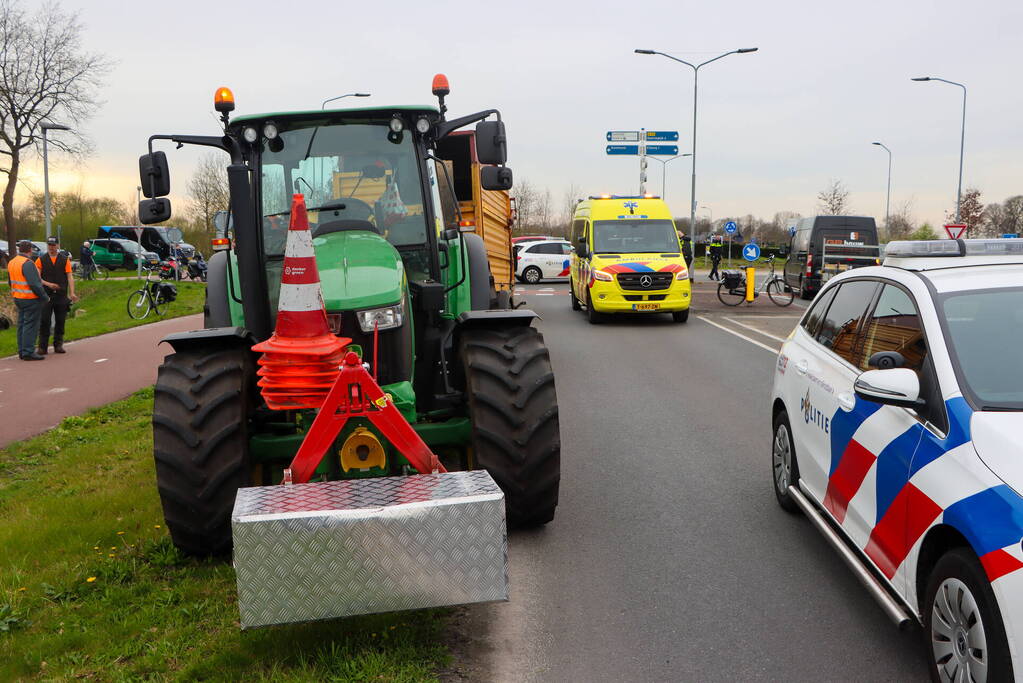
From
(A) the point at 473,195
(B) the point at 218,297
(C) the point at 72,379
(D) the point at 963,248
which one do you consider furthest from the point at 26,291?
(D) the point at 963,248

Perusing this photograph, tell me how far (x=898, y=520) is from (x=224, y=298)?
14.5 feet

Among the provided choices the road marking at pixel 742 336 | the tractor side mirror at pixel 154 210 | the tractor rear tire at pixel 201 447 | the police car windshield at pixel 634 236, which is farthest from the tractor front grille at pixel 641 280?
the tractor rear tire at pixel 201 447

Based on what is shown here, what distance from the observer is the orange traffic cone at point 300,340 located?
13.5ft

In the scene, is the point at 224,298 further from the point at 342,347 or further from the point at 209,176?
the point at 209,176

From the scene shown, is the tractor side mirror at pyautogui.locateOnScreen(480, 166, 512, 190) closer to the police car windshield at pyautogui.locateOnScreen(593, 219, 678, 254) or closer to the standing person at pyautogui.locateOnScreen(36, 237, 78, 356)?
the standing person at pyautogui.locateOnScreen(36, 237, 78, 356)

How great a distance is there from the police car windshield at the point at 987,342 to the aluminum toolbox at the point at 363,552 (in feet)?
6.24

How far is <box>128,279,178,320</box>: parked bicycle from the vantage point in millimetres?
21047

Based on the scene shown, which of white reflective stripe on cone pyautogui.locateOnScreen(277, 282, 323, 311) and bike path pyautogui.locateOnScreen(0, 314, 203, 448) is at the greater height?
white reflective stripe on cone pyautogui.locateOnScreen(277, 282, 323, 311)

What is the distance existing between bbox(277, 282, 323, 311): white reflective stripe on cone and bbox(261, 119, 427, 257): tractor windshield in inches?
52.5

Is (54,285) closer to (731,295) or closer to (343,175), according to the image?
(343,175)

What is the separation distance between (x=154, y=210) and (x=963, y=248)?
15.1ft

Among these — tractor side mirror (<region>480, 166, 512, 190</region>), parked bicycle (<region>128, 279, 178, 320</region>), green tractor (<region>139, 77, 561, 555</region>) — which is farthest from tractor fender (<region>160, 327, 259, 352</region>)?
parked bicycle (<region>128, 279, 178, 320</region>)

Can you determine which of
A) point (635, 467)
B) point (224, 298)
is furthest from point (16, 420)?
point (635, 467)

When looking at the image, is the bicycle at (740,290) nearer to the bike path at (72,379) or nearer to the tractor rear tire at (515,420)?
Answer: the bike path at (72,379)
